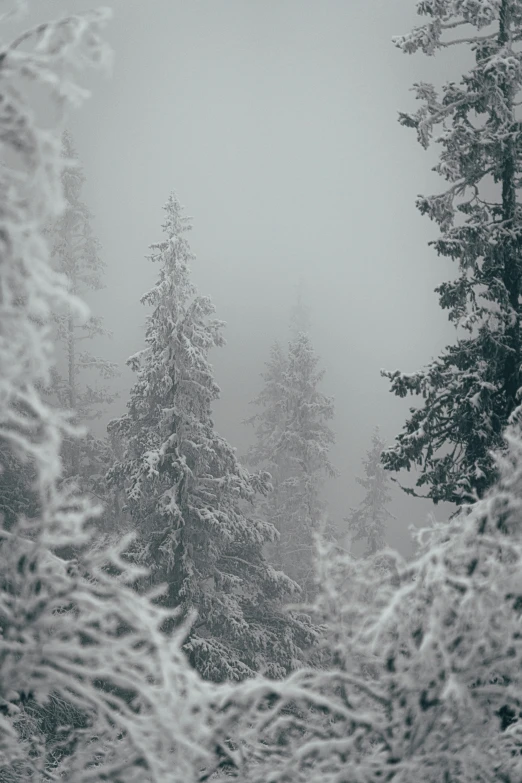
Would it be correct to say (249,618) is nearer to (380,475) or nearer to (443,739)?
(443,739)

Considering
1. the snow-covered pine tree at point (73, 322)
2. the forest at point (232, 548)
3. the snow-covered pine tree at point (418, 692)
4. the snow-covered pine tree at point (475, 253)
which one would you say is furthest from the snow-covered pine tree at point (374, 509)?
the snow-covered pine tree at point (418, 692)

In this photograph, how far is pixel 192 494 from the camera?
12.2 metres

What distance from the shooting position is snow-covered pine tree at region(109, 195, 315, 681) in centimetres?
1152

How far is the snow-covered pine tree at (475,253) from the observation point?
302 inches

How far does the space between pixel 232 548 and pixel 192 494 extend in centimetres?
178

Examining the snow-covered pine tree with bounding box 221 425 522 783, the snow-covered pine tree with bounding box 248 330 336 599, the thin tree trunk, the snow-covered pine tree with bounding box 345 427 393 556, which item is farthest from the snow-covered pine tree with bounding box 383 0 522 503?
the snow-covered pine tree with bounding box 345 427 393 556

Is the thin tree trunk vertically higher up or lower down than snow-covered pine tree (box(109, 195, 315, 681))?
higher up

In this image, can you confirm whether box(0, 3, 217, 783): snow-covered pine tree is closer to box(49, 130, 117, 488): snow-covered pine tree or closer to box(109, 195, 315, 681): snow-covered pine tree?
box(109, 195, 315, 681): snow-covered pine tree

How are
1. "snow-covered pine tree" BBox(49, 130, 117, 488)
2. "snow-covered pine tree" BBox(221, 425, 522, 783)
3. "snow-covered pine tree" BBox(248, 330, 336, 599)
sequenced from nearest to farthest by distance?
1. "snow-covered pine tree" BBox(221, 425, 522, 783)
2. "snow-covered pine tree" BBox(49, 130, 117, 488)
3. "snow-covered pine tree" BBox(248, 330, 336, 599)

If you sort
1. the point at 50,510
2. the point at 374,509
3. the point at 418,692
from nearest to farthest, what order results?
the point at 50,510
the point at 418,692
the point at 374,509

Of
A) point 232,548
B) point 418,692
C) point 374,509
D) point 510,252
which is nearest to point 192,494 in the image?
point 232,548

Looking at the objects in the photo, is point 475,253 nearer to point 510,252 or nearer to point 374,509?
point 510,252

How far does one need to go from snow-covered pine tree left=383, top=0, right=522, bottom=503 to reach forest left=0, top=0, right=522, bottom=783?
33 millimetres

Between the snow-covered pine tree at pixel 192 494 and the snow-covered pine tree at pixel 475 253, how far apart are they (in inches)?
197
